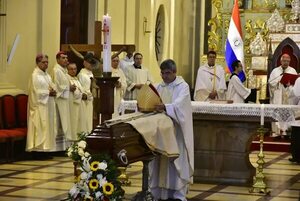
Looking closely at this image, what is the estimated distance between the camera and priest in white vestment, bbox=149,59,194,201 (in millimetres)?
8695

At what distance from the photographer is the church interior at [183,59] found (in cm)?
1071

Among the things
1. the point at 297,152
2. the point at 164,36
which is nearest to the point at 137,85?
the point at 297,152

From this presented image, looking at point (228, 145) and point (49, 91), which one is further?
point (49, 91)

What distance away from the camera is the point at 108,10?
17.4m

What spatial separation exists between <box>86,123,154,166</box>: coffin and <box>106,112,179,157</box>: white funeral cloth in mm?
151

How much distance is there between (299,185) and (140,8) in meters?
9.11

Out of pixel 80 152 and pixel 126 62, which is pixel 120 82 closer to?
pixel 126 62

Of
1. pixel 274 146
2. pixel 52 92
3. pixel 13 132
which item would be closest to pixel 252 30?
pixel 274 146

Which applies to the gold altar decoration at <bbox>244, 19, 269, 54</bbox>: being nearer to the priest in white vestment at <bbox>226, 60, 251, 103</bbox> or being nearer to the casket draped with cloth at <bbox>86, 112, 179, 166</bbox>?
the priest in white vestment at <bbox>226, 60, 251, 103</bbox>

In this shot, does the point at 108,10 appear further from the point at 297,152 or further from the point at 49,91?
the point at 297,152

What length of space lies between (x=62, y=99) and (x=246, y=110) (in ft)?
14.2

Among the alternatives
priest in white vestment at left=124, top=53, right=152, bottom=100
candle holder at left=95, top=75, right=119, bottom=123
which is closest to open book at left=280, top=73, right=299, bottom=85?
priest in white vestment at left=124, top=53, right=152, bottom=100

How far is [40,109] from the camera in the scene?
44.6 feet

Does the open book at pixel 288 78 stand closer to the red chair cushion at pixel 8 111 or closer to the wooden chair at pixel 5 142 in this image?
the red chair cushion at pixel 8 111
